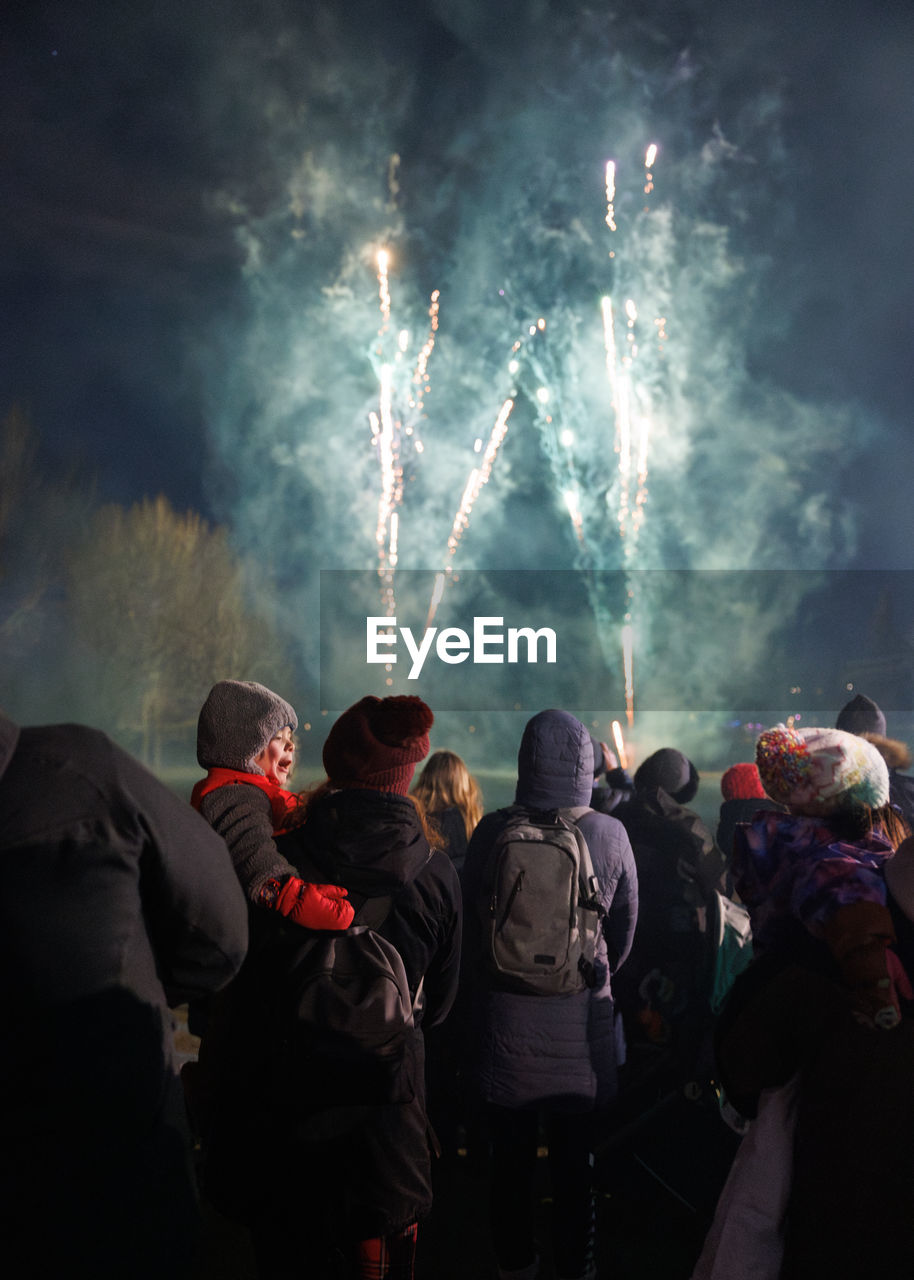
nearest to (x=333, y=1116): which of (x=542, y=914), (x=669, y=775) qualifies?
(x=542, y=914)

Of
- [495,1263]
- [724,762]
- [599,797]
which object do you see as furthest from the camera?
[724,762]

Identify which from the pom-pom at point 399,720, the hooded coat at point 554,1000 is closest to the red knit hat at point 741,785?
the hooded coat at point 554,1000

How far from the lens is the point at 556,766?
293 cm

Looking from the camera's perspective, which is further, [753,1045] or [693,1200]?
[693,1200]

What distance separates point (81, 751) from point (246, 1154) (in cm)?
125

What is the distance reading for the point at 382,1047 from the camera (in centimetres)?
188

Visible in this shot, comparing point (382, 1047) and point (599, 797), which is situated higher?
point (599, 797)

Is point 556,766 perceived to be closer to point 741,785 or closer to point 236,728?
point 236,728

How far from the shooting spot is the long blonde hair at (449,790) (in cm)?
390

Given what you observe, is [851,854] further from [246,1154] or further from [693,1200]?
[693,1200]

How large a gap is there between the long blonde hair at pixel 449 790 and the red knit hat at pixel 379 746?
5.34 ft

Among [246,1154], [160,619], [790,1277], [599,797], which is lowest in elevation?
[790,1277]

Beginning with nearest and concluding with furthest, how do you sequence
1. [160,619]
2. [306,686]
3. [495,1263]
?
1. [495,1263]
2. [160,619]
3. [306,686]

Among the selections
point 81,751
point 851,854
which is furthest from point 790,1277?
point 81,751
